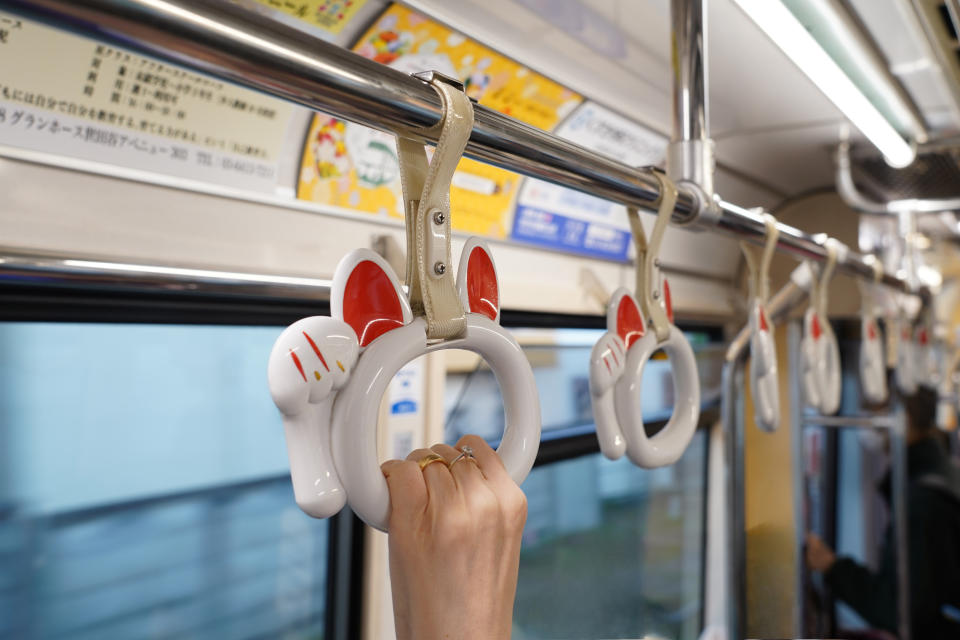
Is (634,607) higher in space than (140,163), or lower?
lower

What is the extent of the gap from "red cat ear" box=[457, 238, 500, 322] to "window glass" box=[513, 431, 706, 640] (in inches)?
77.7

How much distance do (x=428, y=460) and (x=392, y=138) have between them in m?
1.21

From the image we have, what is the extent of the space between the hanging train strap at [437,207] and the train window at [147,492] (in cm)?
101

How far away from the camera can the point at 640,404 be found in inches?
29.7

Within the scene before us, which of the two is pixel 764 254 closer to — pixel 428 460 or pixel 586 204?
pixel 428 460

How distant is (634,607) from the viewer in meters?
3.18

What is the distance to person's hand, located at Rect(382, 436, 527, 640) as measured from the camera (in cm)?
49

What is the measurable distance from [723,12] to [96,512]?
1.86 metres

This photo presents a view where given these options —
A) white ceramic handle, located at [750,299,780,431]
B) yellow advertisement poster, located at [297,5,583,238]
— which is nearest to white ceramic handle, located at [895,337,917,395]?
yellow advertisement poster, located at [297,5,583,238]

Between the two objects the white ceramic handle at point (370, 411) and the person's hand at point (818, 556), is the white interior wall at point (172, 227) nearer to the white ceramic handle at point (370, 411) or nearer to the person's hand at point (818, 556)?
the white ceramic handle at point (370, 411)

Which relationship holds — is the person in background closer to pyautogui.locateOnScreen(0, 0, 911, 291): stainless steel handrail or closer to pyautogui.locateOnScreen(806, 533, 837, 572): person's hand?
pyautogui.locateOnScreen(806, 533, 837, 572): person's hand

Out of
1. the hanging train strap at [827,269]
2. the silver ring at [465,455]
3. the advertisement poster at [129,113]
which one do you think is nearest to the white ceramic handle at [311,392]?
the silver ring at [465,455]

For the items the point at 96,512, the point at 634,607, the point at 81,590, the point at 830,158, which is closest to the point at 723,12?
the point at 830,158

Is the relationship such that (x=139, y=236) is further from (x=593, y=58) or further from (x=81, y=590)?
(x=593, y=58)
